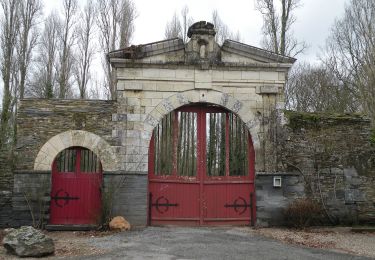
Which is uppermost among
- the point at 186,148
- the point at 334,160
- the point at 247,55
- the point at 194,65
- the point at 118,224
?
the point at 247,55

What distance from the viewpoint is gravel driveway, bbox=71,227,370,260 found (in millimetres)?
6445

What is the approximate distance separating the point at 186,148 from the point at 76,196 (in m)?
2.70

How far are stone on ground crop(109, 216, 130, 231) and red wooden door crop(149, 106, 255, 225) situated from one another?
75 cm

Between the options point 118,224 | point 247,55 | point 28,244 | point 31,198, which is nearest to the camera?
point 28,244

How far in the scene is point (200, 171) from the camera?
9.71 metres

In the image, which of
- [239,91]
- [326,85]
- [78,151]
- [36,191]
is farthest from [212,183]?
[326,85]

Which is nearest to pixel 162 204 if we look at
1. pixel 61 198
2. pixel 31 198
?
pixel 61 198

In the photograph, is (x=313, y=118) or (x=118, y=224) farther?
(x=313, y=118)

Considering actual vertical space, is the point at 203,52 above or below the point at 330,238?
above

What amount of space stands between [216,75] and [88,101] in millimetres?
3020

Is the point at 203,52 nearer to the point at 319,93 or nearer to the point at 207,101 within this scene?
the point at 207,101

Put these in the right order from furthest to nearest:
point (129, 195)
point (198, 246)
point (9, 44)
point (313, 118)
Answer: point (9, 44), point (313, 118), point (129, 195), point (198, 246)

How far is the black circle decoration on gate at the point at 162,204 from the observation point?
957cm

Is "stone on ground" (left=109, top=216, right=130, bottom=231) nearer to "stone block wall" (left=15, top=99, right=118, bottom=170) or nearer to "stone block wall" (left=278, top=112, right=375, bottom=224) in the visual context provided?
"stone block wall" (left=15, top=99, right=118, bottom=170)
